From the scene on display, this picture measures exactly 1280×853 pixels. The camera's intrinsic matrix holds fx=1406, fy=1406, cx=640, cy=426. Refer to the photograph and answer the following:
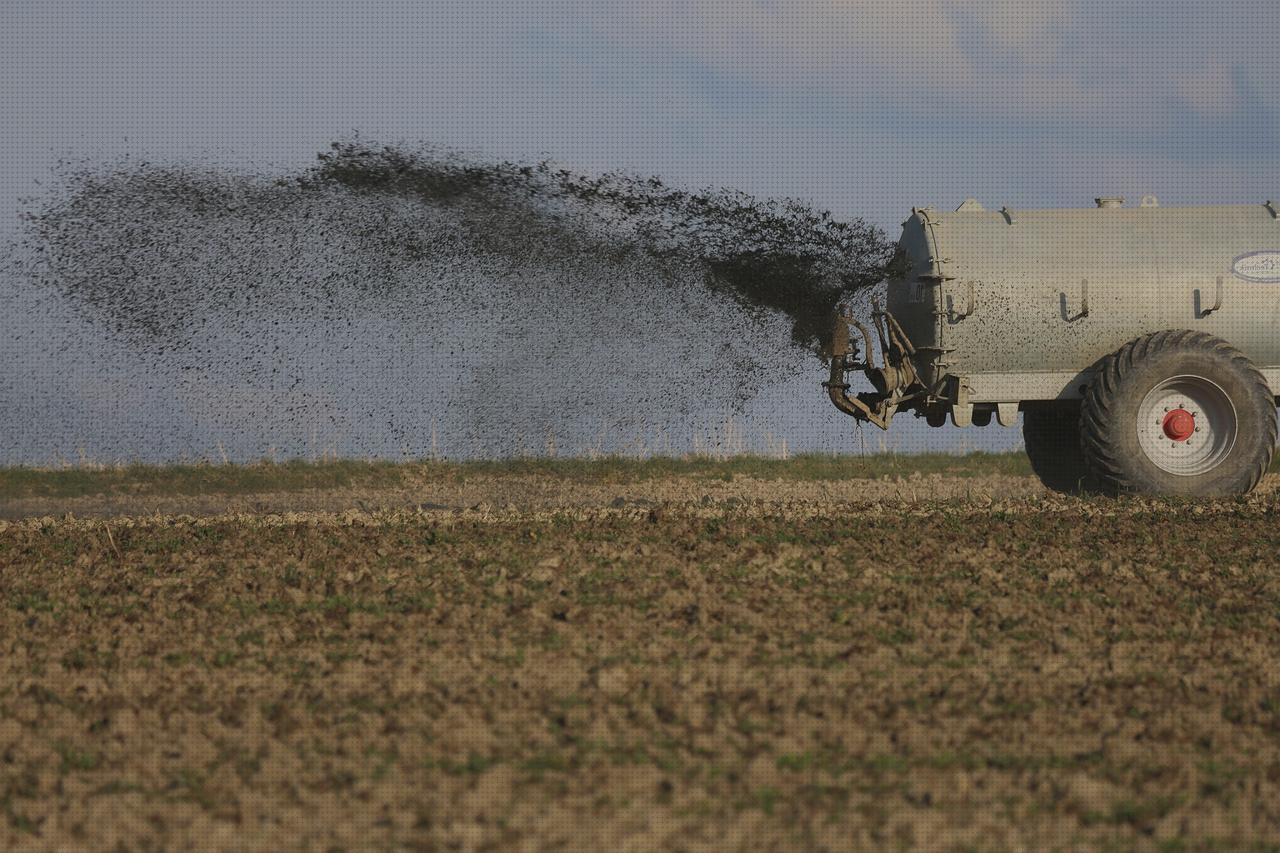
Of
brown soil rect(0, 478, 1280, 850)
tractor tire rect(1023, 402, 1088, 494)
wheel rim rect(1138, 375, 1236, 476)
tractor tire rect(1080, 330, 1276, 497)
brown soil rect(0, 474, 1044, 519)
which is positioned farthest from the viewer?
brown soil rect(0, 474, 1044, 519)

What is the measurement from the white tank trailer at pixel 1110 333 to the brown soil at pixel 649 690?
231 cm

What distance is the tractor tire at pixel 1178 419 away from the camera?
12.7 metres

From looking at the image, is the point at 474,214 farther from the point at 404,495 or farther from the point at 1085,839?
the point at 1085,839

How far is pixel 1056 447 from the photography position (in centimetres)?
1517

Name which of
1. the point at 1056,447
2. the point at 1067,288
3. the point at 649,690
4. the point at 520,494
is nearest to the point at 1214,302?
the point at 1067,288

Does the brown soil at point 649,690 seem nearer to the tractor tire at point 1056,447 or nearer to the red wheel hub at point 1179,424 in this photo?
the red wheel hub at point 1179,424

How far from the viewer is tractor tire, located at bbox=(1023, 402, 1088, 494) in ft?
49.4

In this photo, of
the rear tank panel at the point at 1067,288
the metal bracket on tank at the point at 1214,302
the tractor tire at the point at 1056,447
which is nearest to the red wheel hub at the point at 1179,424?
the rear tank panel at the point at 1067,288

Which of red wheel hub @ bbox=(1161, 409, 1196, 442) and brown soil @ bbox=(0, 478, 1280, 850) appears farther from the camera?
red wheel hub @ bbox=(1161, 409, 1196, 442)

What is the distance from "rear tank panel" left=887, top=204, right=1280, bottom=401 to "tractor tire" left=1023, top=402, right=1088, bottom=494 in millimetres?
2017

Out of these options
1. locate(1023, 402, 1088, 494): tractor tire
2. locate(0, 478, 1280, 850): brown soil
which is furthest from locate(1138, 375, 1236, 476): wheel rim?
locate(0, 478, 1280, 850): brown soil

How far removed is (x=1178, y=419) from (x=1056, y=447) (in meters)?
2.17

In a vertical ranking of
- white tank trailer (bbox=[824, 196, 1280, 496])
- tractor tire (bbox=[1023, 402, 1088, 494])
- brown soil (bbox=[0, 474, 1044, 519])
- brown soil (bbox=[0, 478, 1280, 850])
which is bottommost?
brown soil (bbox=[0, 478, 1280, 850])

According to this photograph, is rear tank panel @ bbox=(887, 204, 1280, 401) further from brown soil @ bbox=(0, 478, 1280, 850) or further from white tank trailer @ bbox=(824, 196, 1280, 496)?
brown soil @ bbox=(0, 478, 1280, 850)
